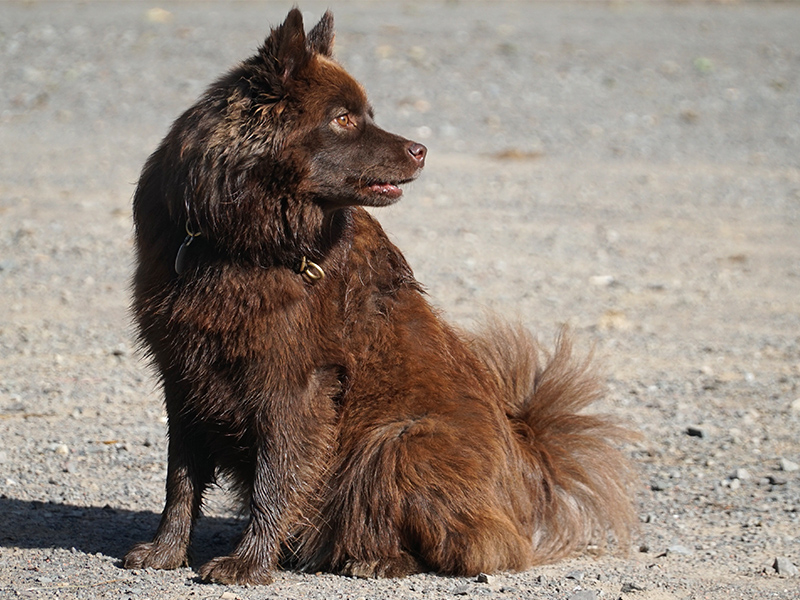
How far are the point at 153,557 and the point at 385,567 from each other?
0.92 m

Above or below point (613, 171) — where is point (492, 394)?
below

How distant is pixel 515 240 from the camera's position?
996cm

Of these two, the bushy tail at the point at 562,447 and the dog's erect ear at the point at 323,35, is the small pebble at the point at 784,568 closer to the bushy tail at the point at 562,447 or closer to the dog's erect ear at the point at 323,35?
the bushy tail at the point at 562,447

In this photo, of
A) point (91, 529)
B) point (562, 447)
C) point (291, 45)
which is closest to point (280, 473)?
point (91, 529)

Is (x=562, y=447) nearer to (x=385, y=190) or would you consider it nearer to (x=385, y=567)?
(x=385, y=567)

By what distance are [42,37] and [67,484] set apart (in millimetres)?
13038

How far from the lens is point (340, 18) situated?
58.9 feet

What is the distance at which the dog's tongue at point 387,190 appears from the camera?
4.00 meters

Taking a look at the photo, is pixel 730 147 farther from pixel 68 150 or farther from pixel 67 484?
pixel 67 484

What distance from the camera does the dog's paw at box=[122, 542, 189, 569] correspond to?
3955 mm

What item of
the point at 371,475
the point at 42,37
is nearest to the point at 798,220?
the point at 371,475

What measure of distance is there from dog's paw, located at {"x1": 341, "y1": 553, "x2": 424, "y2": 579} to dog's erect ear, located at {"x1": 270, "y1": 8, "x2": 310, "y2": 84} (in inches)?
75.1

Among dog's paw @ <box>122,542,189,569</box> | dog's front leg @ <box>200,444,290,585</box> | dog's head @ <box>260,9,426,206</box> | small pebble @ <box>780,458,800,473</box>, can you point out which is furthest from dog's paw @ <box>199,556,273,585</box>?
small pebble @ <box>780,458,800,473</box>

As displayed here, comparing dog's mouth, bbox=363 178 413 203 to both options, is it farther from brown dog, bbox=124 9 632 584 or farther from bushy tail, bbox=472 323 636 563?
bushy tail, bbox=472 323 636 563
